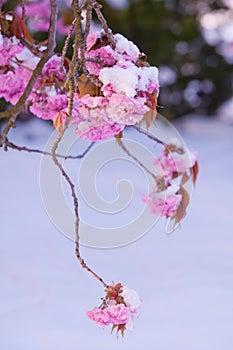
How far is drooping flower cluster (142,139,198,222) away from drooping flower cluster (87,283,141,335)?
1.17 feet

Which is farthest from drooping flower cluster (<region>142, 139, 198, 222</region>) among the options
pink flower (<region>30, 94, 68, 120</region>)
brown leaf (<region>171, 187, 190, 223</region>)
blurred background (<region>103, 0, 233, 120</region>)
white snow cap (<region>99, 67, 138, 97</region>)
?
blurred background (<region>103, 0, 233, 120</region>)

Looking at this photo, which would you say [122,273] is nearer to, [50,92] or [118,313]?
[50,92]

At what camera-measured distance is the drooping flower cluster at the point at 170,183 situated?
1.59m

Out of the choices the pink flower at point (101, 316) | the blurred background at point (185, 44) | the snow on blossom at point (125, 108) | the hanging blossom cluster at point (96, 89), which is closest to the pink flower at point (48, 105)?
the hanging blossom cluster at point (96, 89)

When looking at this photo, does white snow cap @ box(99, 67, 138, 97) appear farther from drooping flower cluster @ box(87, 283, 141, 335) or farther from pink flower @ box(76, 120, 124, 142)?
drooping flower cluster @ box(87, 283, 141, 335)

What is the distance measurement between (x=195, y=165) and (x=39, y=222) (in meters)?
1.14

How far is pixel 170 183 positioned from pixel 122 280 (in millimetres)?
489

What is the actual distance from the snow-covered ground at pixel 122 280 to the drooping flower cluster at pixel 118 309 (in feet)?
1.17

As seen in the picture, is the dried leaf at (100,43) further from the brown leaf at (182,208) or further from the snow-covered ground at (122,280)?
the snow-covered ground at (122,280)

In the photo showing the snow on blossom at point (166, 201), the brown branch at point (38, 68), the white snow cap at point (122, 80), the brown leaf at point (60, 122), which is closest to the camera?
the white snow cap at point (122, 80)

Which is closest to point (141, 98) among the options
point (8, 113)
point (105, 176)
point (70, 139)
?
point (8, 113)

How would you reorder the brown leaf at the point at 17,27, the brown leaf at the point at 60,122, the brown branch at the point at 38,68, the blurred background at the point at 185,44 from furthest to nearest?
the blurred background at the point at 185,44 → the brown leaf at the point at 17,27 → the brown branch at the point at 38,68 → the brown leaf at the point at 60,122

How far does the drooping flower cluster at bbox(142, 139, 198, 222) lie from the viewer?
159 centimetres

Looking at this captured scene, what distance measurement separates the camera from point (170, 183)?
5.39ft
